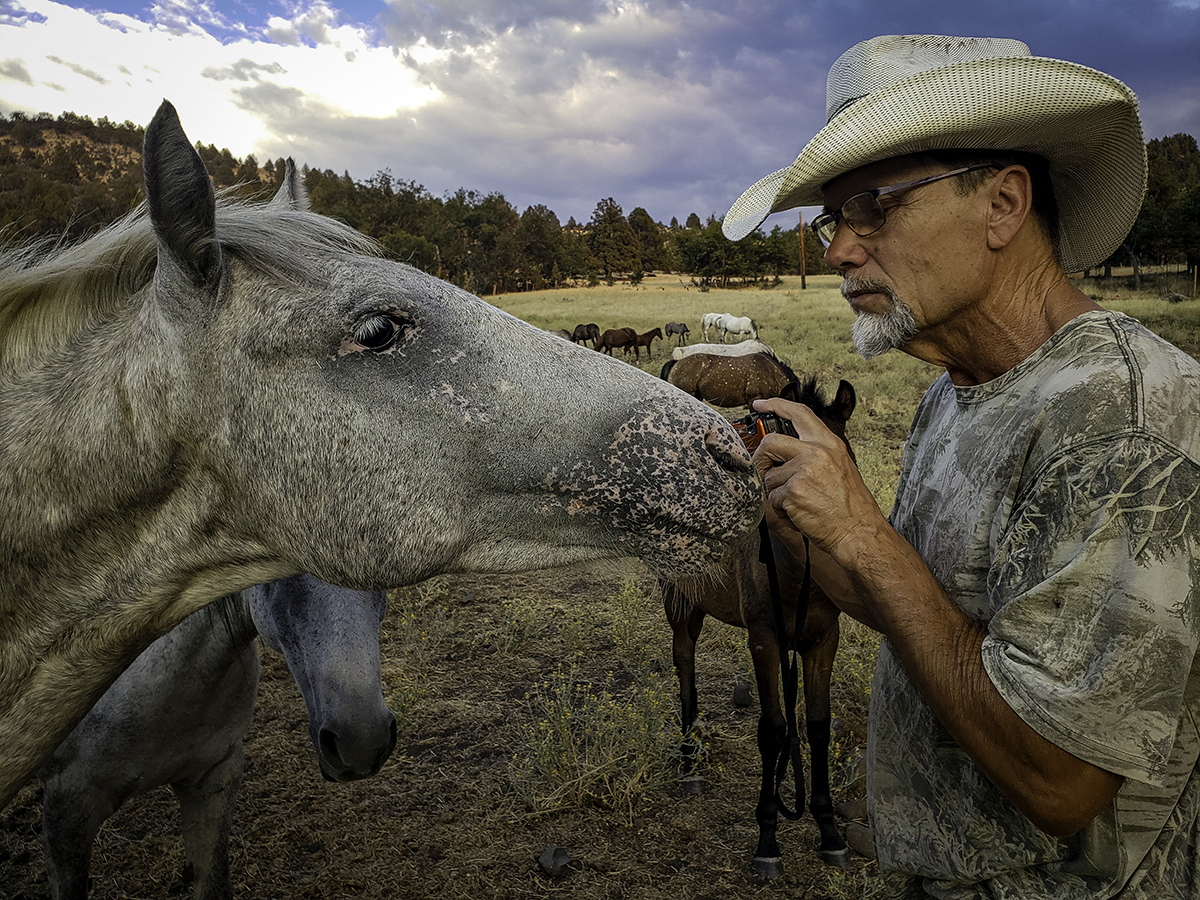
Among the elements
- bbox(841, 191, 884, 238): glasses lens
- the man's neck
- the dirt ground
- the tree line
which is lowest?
the dirt ground

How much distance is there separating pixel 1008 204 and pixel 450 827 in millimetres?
4141

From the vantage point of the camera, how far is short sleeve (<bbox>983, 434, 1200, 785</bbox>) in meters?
1.18

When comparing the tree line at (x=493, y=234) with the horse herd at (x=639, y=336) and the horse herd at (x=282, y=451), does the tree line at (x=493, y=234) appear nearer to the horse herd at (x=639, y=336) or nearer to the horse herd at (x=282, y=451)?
the horse herd at (x=639, y=336)

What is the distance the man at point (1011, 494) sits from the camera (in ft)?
3.98

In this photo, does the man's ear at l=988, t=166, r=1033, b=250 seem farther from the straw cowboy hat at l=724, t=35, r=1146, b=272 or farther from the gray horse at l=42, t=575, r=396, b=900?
the gray horse at l=42, t=575, r=396, b=900

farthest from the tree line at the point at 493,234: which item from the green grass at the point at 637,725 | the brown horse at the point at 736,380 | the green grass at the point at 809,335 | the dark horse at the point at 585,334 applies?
the green grass at the point at 637,725

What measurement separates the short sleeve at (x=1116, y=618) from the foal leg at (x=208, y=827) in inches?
126

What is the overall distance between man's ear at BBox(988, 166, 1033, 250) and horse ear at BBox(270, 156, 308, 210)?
1967 mm

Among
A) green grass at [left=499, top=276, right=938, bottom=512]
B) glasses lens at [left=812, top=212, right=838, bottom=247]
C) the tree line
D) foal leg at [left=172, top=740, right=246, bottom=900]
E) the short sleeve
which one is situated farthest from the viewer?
the tree line

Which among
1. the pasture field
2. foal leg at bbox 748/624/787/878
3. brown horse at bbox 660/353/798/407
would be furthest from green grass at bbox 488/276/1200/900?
brown horse at bbox 660/353/798/407

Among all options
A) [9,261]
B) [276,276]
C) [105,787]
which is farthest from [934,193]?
[105,787]

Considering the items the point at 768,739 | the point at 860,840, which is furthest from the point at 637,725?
the point at 860,840

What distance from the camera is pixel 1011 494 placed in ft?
4.94

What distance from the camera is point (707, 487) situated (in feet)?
4.78
